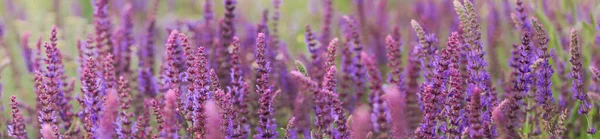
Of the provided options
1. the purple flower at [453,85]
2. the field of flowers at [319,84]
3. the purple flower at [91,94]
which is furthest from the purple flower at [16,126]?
the purple flower at [453,85]

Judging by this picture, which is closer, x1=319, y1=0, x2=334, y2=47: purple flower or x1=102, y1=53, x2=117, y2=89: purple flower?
x1=102, y1=53, x2=117, y2=89: purple flower

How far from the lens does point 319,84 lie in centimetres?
263

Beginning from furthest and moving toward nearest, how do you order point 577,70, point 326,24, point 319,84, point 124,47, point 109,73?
point 326,24 → point 124,47 → point 319,84 → point 109,73 → point 577,70

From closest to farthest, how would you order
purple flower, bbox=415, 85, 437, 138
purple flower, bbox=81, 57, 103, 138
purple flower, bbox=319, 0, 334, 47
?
purple flower, bbox=415, 85, 437, 138, purple flower, bbox=81, 57, 103, 138, purple flower, bbox=319, 0, 334, 47

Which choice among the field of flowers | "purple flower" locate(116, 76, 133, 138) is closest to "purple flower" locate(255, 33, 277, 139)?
the field of flowers

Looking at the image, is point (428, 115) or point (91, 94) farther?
point (91, 94)

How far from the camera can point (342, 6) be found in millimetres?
5668

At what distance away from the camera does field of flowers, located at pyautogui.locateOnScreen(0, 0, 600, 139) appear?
6.28 feet

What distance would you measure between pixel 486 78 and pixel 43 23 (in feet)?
11.0

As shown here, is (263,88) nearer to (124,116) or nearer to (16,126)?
(124,116)

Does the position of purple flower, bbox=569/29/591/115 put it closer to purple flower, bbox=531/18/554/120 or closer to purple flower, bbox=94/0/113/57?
purple flower, bbox=531/18/554/120

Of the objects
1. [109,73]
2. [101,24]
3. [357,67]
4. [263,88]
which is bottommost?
[263,88]

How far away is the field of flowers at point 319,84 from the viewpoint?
1914 mm

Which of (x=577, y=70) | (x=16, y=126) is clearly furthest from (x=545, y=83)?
(x=16, y=126)
